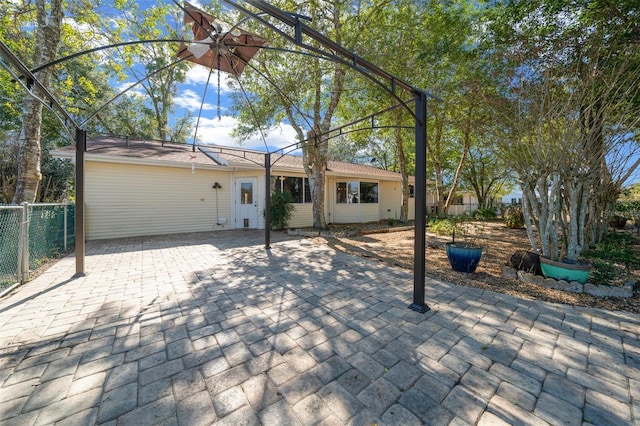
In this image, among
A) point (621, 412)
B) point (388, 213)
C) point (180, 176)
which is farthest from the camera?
point (388, 213)

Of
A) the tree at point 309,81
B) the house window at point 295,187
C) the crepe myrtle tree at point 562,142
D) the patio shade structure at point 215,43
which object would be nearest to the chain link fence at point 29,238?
the patio shade structure at point 215,43

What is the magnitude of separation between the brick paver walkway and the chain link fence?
432mm

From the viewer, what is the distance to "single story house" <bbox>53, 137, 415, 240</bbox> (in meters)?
7.90

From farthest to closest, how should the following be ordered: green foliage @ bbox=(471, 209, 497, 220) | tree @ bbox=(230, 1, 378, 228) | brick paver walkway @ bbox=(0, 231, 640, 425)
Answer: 1. green foliage @ bbox=(471, 209, 497, 220)
2. tree @ bbox=(230, 1, 378, 228)
3. brick paver walkway @ bbox=(0, 231, 640, 425)

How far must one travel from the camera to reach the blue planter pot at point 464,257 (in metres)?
4.41

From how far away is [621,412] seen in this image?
1592mm

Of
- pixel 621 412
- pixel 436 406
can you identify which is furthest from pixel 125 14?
pixel 621 412

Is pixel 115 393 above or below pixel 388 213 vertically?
below

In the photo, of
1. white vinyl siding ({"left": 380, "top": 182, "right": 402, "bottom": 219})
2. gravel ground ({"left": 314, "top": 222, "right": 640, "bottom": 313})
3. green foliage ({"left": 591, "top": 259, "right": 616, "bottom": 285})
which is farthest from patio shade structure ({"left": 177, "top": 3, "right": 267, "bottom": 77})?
white vinyl siding ({"left": 380, "top": 182, "right": 402, "bottom": 219})

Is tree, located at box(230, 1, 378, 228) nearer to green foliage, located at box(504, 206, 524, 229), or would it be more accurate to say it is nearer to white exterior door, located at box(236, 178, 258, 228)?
white exterior door, located at box(236, 178, 258, 228)

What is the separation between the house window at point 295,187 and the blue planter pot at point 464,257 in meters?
7.17

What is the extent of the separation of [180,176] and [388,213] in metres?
11.1

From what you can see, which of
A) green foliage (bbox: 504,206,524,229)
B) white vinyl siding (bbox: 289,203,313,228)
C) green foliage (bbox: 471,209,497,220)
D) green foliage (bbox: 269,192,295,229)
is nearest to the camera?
green foliage (bbox: 269,192,295,229)

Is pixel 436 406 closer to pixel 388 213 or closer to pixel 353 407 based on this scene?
pixel 353 407
